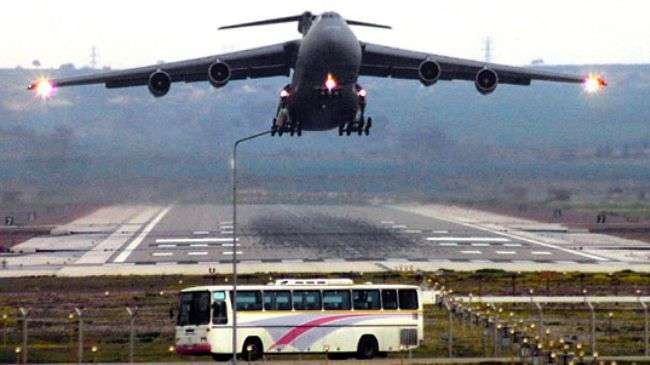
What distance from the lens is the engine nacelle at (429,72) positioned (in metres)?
66.8

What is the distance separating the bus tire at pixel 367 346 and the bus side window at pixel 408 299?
1358mm

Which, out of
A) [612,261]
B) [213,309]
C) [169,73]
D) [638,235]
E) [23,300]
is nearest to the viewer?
[213,309]

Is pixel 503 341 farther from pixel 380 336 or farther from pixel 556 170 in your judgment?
pixel 556 170

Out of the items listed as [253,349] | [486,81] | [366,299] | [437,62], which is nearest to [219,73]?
[437,62]

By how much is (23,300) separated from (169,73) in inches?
503

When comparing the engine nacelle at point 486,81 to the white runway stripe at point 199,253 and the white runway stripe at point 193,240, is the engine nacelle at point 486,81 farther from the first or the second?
the white runway stripe at point 193,240

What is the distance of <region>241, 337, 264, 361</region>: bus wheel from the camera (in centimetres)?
4784

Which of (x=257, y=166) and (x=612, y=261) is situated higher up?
(x=257, y=166)

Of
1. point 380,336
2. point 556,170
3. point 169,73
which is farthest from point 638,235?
point 380,336

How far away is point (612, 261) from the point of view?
86.4 metres

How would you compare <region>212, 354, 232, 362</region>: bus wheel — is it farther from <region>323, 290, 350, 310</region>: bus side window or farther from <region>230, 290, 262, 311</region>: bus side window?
<region>323, 290, 350, 310</region>: bus side window

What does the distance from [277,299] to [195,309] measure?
7.86ft

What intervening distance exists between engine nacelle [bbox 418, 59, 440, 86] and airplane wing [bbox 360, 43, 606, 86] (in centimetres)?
114

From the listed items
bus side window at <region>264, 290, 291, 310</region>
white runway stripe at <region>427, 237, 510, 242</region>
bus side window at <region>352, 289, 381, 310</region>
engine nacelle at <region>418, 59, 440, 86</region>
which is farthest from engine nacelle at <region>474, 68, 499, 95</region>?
white runway stripe at <region>427, 237, 510, 242</region>
